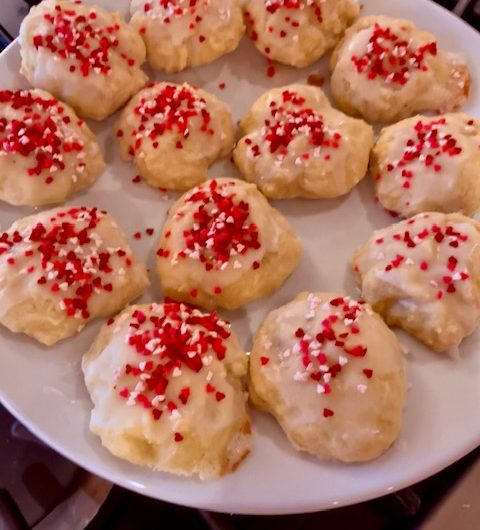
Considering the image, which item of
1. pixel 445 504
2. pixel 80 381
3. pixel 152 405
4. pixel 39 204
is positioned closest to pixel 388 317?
pixel 445 504

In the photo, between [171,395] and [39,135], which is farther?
[39,135]

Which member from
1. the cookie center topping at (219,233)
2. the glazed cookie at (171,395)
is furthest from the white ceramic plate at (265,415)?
the cookie center topping at (219,233)

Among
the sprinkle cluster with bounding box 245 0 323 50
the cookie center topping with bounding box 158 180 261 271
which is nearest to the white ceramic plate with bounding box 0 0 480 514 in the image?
the cookie center topping with bounding box 158 180 261 271

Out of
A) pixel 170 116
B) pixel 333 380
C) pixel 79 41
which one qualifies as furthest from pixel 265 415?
pixel 79 41

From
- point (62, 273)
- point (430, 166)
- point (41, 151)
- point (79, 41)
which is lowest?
point (430, 166)

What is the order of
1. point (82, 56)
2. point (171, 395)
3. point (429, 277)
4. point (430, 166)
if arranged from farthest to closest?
point (82, 56), point (430, 166), point (429, 277), point (171, 395)

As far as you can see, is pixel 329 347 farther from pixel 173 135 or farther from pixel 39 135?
pixel 39 135

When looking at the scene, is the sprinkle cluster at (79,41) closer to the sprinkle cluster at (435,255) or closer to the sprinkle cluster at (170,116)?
the sprinkle cluster at (170,116)
